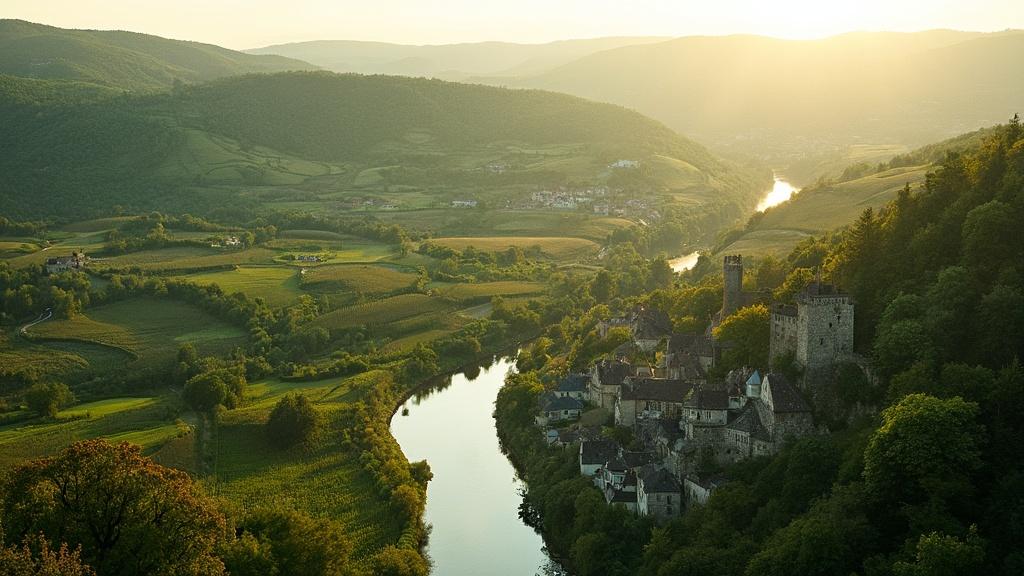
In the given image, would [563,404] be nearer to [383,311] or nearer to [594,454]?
[594,454]

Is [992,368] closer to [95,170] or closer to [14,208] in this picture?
[14,208]

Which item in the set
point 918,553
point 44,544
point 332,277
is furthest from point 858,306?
point 332,277

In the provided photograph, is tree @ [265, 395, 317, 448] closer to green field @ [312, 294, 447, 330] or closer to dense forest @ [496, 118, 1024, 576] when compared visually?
dense forest @ [496, 118, 1024, 576]

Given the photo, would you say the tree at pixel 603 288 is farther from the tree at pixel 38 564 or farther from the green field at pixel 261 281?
the tree at pixel 38 564

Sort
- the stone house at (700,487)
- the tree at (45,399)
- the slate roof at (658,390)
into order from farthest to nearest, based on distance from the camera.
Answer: the tree at (45,399)
the slate roof at (658,390)
the stone house at (700,487)

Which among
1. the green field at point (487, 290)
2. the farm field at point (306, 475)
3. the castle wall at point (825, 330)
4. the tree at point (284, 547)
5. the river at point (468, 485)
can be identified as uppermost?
the castle wall at point (825, 330)

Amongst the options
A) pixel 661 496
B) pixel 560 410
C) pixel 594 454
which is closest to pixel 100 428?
pixel 560 410

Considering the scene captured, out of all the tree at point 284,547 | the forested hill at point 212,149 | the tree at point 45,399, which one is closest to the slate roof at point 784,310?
the tree at point 284,547
